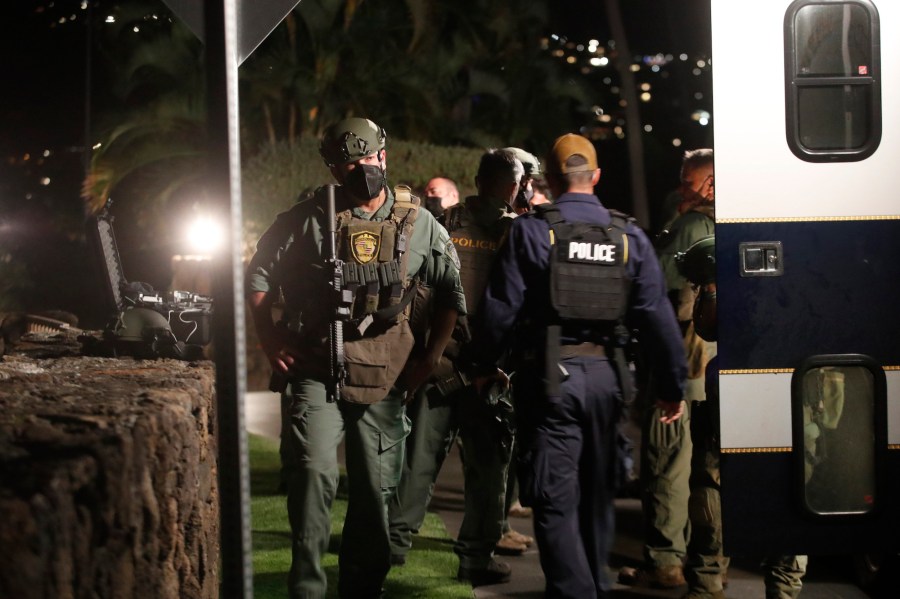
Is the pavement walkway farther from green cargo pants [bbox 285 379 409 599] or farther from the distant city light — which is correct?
the distant city light

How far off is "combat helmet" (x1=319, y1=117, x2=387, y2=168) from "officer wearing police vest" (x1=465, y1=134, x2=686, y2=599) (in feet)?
2.78

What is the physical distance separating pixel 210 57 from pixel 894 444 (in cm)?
311

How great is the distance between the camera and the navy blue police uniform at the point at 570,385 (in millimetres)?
4645

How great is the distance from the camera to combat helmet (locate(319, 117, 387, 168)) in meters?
5.19

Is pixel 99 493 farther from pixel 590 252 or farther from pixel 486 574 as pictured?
pixel 486 574

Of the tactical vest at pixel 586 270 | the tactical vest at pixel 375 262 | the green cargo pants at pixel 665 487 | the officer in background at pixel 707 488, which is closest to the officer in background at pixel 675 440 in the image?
the green cargo pants at pixel 665 487

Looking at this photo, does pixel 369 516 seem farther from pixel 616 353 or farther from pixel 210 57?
pixel 210 57

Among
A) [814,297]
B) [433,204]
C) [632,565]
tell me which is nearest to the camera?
[814,297]

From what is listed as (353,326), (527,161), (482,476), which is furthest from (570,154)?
(482,476)

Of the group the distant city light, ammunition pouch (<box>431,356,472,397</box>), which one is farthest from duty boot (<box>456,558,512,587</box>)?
the distant city light

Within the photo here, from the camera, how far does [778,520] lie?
4.84 m

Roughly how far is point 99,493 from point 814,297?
289 centimetres

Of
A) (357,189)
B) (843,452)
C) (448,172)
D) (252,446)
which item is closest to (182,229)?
(448,172)

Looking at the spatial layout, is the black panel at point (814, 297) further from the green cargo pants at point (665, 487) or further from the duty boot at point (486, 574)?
the duty boot at point (486, 574)
